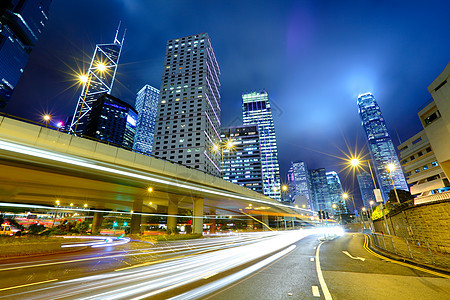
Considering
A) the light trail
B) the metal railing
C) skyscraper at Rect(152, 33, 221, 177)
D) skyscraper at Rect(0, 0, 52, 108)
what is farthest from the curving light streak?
skyscraper at Rect(0, 0, 52, 108)

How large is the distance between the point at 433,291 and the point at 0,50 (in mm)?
193702

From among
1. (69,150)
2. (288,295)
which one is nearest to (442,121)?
Result: (288,295)

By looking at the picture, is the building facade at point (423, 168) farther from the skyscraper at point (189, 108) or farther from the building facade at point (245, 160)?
the building facade at point (245, 160)

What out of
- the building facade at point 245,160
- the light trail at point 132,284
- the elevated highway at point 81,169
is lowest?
the light trail at point 132,284

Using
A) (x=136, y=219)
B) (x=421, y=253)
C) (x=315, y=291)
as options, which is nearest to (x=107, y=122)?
(x=136, y=219)

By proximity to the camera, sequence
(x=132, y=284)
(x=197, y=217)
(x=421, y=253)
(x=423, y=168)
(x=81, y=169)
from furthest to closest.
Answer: (x=423, y=168), (x=197, y=217), (x=81, y=169), (x=421, y=253), (x=132, y=284)

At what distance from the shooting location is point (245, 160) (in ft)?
534

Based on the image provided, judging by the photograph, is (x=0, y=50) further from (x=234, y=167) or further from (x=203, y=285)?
(x=203, y=285)

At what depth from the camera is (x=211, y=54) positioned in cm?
13050

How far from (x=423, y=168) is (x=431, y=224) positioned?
67.1m

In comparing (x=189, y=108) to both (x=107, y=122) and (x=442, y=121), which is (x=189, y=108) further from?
(x=107, y=122)

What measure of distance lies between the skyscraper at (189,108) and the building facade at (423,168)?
8033 cm

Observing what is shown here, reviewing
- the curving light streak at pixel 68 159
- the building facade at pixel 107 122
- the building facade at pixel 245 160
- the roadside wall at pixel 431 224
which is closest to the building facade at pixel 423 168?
the roadside wall at pixel 431 224

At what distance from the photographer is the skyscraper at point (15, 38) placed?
121688mm
